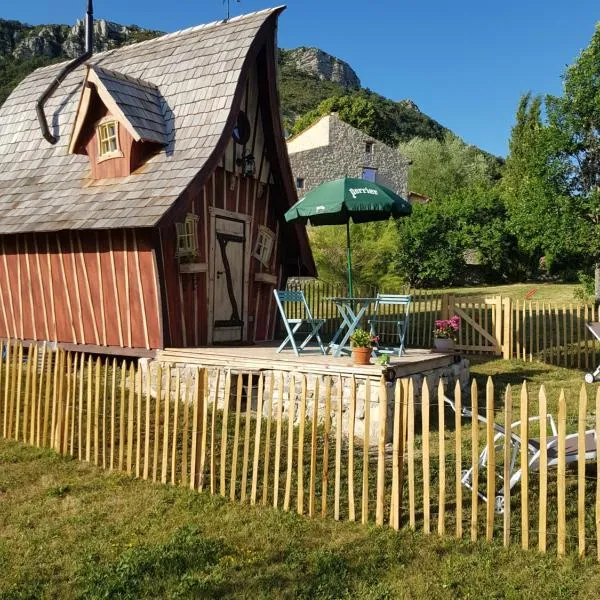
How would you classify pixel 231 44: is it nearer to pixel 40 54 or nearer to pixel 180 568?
pixel 180 568

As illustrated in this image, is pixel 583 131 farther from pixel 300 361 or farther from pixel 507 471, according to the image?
pixel 507 471

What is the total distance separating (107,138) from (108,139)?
36 millimetres

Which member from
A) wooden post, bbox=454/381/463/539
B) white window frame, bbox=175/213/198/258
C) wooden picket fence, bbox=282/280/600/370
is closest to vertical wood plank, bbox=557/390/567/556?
wooden post, bbox=454/381/463/539

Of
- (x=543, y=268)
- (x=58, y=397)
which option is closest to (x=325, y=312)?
(x=58, y=397)

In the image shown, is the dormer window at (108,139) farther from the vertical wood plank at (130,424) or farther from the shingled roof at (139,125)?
the vertical wood plank at (130,424)

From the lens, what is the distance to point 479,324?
1483cm

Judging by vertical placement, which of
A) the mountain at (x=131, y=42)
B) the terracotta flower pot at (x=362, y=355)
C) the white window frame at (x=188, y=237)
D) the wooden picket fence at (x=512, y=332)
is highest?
the mountain at (x=131, y=42)

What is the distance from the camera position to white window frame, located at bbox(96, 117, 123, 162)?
11.6m

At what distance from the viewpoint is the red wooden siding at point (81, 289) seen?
422 inches

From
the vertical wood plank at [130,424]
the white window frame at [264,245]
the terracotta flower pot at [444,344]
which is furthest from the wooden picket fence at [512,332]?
the vertical wood plank at [130,424]

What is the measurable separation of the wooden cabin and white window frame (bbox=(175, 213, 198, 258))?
2 centimetres

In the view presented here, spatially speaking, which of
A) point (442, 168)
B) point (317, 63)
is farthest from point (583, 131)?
point (317, 63)

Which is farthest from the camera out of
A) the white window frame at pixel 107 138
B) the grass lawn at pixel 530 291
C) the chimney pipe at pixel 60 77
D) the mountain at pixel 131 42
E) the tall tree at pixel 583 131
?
the mountain at pixel 131 42

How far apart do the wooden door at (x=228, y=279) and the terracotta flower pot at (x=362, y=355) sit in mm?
4109
